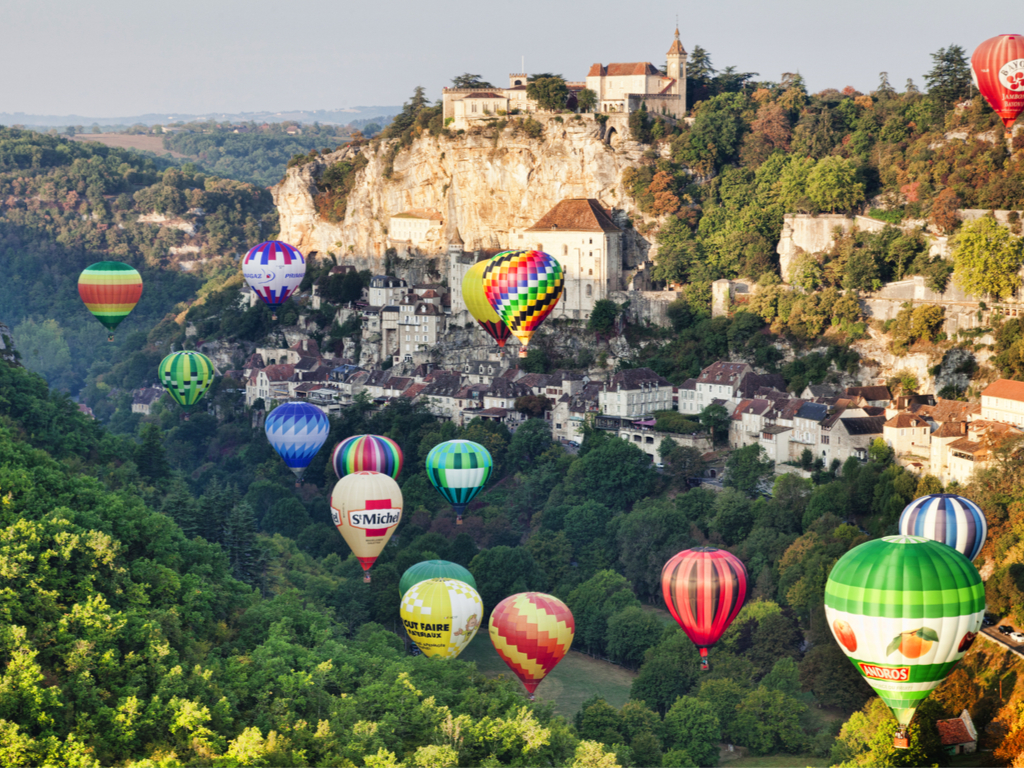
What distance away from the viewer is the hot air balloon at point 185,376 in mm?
47750

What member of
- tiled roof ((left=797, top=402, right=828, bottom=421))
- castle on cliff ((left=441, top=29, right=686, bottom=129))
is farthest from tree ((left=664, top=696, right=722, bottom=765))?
castle on cliff ((left=441, top=29, right=686, bottom=129))

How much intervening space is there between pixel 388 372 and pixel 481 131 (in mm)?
9419

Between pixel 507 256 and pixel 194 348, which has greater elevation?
pixel 507 256

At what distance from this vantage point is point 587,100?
53219 mm

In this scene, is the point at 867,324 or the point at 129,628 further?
the point at 867,324

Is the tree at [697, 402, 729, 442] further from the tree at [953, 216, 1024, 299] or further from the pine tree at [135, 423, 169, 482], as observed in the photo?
the pine tree at [135, 423, 169, 482]

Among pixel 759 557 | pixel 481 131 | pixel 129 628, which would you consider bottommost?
pixel 759 557

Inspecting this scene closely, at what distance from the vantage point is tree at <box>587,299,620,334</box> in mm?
48938

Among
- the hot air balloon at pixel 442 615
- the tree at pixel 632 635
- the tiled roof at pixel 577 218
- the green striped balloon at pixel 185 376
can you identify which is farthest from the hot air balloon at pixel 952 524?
the green striped balloon at pixel 185 376

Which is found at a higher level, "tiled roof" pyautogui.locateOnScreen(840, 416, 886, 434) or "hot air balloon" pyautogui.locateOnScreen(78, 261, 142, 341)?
"hot air balloon" pyautogui.locateOnScreen(78, 261, 142, 341)

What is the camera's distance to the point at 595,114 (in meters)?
53.0

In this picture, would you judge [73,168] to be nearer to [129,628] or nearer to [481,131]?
[481,131]

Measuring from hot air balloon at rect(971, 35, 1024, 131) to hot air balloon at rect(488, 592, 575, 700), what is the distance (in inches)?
687

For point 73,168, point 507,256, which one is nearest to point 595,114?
point 507,256
